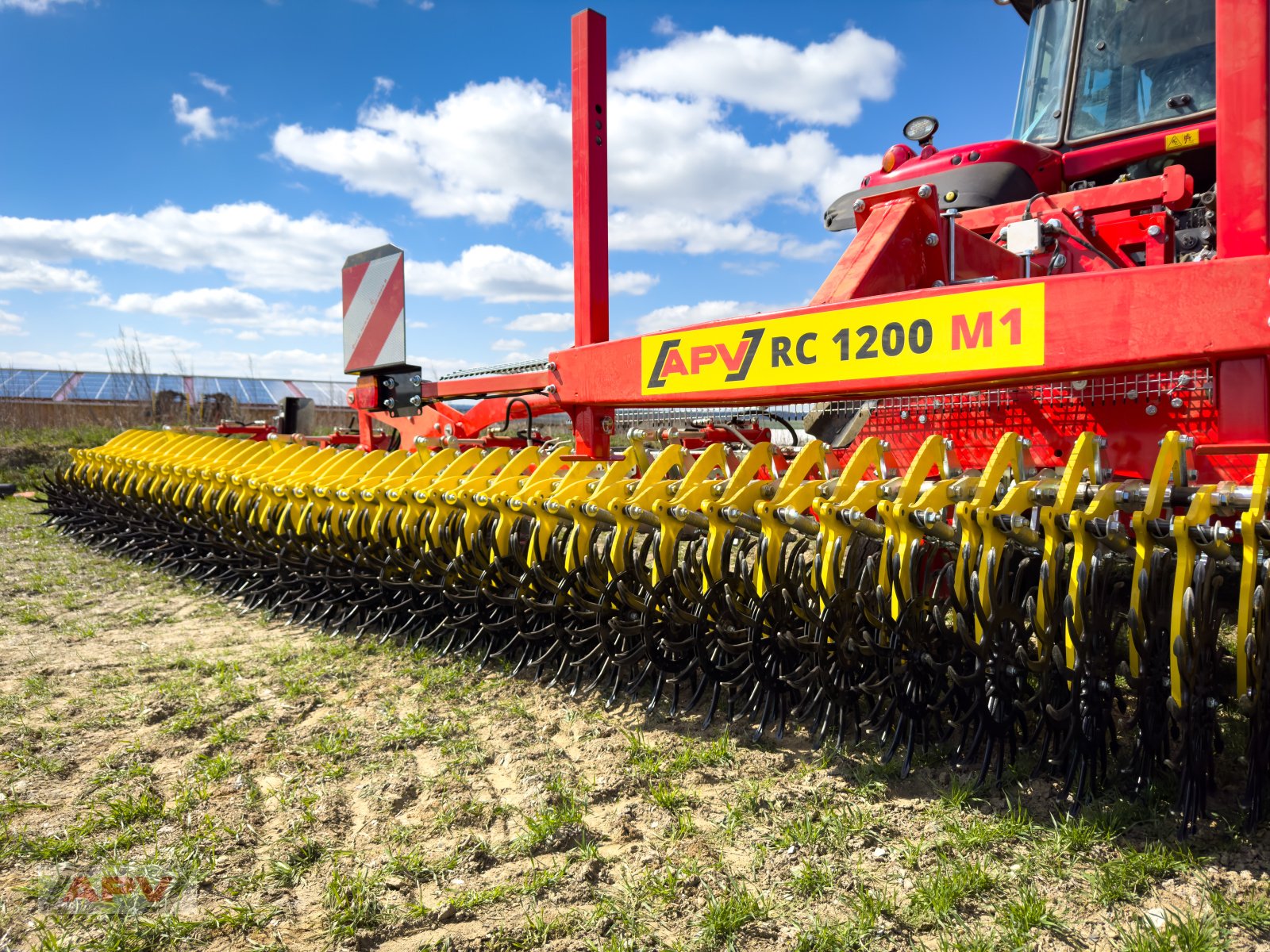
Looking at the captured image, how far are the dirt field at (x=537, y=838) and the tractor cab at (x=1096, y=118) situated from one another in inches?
88.1

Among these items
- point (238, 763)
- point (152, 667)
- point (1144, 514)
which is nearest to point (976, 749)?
point (1144, 514)

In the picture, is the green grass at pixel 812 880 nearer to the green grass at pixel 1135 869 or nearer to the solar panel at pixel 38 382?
the green grass at pixel 1135 869

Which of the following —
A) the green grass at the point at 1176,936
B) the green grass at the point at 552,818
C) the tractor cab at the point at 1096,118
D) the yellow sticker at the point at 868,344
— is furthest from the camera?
the tractor cab at the point at 1096,118

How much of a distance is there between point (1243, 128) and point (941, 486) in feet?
3.23

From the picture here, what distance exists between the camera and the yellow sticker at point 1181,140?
335 centimetres

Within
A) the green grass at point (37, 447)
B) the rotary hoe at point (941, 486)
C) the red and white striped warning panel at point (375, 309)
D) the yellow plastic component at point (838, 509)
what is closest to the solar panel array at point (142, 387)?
the green grass at point (37, 447)

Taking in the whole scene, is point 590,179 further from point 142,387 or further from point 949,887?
point 142,387

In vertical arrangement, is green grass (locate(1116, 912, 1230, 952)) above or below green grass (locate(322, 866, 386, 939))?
above

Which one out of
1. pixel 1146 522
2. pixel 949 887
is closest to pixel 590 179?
pixel 1146 522

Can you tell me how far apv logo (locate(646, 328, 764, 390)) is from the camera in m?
2.45

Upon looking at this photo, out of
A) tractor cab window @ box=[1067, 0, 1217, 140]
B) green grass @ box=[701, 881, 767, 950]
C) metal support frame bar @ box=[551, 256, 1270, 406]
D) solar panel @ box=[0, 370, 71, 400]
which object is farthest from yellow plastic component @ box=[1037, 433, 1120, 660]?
solar panel @ box=[0, 370, 71, 400]

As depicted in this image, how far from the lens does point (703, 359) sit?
2.57 metres

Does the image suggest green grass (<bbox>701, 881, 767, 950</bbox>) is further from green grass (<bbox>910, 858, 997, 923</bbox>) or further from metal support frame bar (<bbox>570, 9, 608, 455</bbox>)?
metal support frame bar (<bbox>570, 9, 608, 455</bbox>)

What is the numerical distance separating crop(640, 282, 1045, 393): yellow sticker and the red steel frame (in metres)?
0.02
